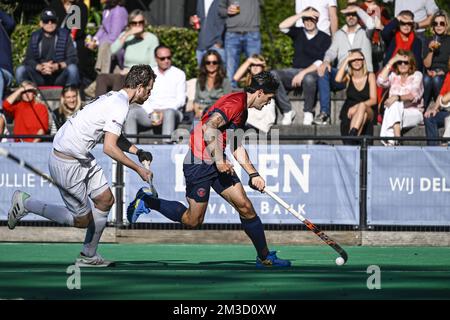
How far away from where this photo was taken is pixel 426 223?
1611 cm

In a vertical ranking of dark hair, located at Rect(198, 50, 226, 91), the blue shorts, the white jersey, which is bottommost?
the blue shorts

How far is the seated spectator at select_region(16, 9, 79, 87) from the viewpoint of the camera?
1928 centimetres

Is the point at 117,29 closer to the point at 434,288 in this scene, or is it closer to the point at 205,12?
the point at 205,12

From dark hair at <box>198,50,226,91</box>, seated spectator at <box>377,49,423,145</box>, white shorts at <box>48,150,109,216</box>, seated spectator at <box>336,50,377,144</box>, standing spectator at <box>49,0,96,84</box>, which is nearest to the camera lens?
white shorts at <box>48,150,109,216</box>

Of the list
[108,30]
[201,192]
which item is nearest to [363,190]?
[201,192]

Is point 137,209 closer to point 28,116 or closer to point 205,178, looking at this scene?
point 205,178

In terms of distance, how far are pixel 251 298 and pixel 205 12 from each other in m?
11.3

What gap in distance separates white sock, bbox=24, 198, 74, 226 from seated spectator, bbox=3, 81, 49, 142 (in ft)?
18.3

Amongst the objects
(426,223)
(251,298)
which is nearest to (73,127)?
(251,298)

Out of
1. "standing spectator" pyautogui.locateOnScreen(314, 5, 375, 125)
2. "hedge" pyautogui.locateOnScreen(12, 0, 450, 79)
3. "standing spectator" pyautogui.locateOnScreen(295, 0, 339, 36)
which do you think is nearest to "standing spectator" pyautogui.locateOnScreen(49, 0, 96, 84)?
"hedge" pyautogui.locateOnScreen(12, 0, 450, 79)

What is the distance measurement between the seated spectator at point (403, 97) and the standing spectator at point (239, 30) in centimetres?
259

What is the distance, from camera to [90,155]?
11836 millimetres

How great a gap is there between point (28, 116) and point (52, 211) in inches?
237

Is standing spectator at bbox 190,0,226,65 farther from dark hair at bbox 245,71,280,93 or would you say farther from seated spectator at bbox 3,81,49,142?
dark hair at bbox 245,71,280,93
